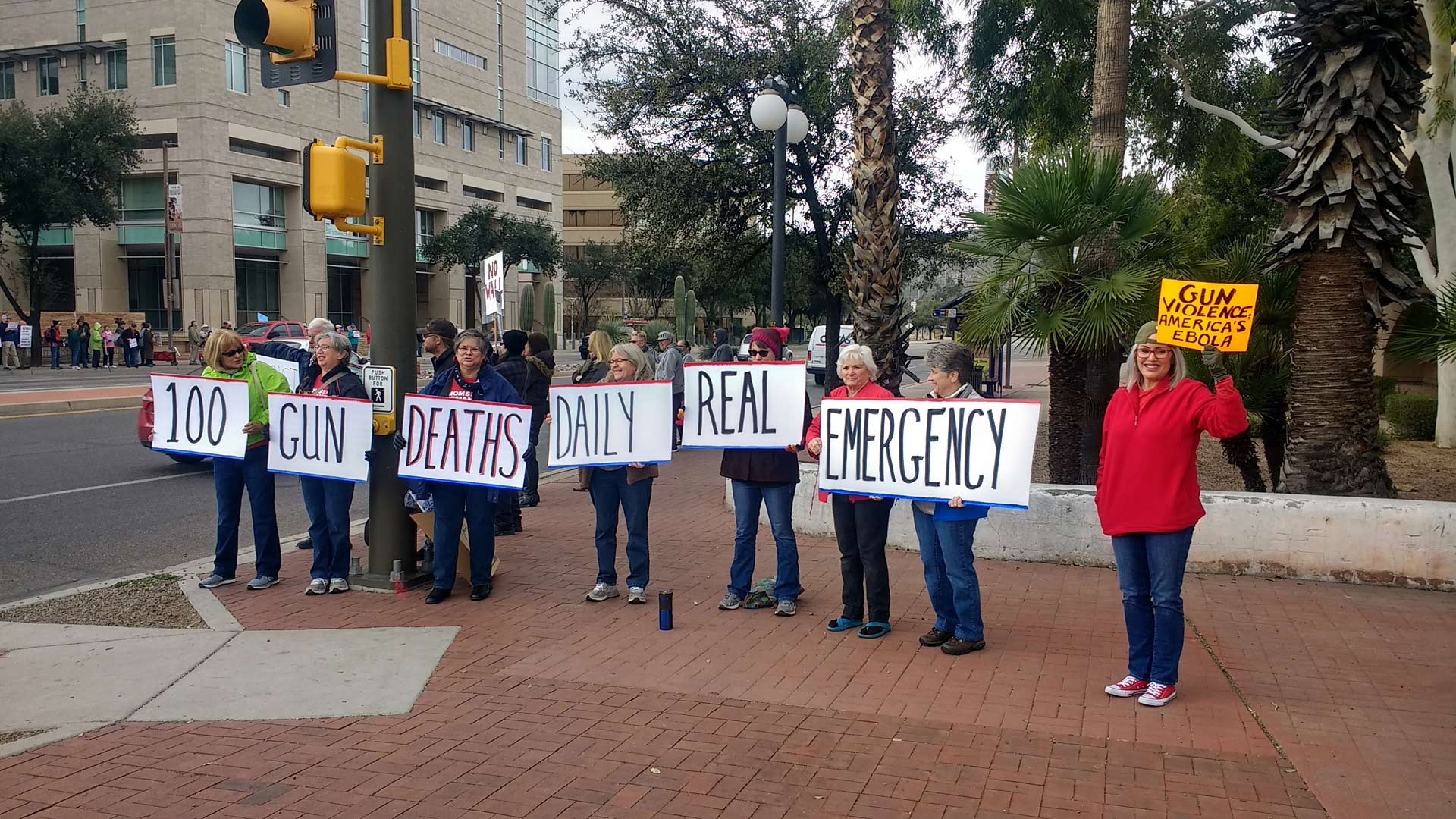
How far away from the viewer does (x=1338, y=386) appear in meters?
8.29

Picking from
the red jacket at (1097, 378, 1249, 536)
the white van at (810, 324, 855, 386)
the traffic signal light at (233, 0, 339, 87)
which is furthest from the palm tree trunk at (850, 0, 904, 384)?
the white van at (810, 324, 855, 386)

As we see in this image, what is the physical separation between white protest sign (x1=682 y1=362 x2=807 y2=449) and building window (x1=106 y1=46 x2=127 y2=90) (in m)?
56.0

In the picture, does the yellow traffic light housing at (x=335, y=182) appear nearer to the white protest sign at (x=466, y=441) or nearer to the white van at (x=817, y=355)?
the white protest sign at (x=466, y=441)

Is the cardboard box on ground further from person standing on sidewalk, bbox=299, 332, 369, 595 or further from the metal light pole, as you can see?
the metal light pole

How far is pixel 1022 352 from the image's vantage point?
9.69 metres

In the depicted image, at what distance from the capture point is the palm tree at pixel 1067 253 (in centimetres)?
917

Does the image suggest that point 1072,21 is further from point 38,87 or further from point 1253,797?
point 38,87

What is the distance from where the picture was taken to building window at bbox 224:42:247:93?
53.1 metres

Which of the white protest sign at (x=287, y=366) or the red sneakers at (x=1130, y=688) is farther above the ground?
the white protest sign at (x=287, y=366)

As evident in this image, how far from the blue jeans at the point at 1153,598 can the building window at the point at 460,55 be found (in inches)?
2596

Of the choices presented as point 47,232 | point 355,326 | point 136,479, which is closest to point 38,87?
point 47,232

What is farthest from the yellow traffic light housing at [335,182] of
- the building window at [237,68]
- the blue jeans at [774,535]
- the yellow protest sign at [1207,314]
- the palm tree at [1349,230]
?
the building window at [237,68]

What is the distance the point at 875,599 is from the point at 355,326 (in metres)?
61.3

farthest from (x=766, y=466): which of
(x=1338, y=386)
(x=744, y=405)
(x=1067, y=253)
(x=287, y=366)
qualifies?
(x=287, y=366)
